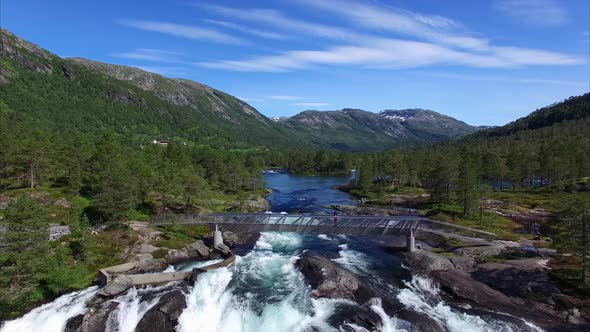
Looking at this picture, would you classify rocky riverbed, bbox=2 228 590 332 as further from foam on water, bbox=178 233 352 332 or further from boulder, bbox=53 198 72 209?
boulder, bbox=53 198 72 209

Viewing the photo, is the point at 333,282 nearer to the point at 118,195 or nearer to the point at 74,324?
the point at 74,324

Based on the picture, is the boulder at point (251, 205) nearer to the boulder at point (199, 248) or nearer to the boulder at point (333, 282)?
the boulder at point (199, 248)

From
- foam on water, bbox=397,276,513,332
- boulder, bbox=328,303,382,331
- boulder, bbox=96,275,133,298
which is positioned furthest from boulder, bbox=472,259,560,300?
boulder, bbox=96,275,133,298

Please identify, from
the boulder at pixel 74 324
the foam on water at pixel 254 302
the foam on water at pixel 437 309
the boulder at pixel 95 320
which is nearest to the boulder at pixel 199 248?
the foam on water at pixel 254 302

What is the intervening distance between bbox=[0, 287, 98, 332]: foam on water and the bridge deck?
26469 mm

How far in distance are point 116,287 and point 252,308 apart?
1725cm

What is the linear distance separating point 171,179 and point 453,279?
5799 cm

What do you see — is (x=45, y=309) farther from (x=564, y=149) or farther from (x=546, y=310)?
(x=564, y=149)

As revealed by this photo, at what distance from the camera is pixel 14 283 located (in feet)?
133

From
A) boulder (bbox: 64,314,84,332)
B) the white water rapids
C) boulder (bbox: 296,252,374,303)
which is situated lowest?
boulder (bbox: 64,314,84,332)

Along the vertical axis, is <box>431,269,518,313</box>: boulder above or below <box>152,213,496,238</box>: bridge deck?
below

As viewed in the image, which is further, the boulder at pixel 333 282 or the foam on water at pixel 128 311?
the boulder at pixel 333 282

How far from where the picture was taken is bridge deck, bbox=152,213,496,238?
64.1m

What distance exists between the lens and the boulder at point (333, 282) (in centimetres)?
4303
